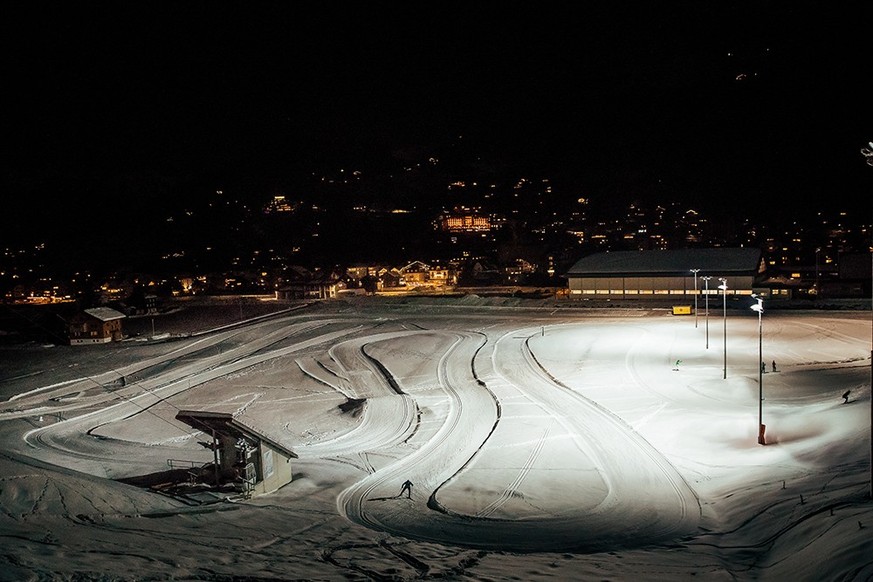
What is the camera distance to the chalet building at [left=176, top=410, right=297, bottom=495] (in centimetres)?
1372

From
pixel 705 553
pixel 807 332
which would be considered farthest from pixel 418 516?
pixel 807 332

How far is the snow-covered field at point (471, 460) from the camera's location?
28.1 feet

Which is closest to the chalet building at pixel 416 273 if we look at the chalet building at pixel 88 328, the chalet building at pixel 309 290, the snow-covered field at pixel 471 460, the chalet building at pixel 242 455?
the chalet building at pixel 309 290

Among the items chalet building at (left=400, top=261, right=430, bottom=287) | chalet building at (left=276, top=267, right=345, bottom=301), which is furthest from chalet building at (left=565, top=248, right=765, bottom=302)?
chalet building at (left=276, top=267, right=345, bottom=301)

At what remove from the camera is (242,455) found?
1374cm

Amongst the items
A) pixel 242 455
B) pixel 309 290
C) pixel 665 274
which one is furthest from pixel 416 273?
pixel 242 455

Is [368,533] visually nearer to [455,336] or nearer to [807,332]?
[455,336]

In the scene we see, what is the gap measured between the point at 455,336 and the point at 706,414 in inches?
889

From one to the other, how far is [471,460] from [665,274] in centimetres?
4517

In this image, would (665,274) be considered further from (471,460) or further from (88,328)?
(88,328)

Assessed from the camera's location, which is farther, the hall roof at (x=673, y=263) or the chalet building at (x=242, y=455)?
the hall roof at (x=673, y=263)

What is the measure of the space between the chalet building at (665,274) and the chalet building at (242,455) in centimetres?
4805

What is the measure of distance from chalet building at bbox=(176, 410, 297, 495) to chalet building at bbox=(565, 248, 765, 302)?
1892 inches

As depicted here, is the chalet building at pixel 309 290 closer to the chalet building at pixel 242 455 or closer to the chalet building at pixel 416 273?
the chalet building at pixel 416 273
